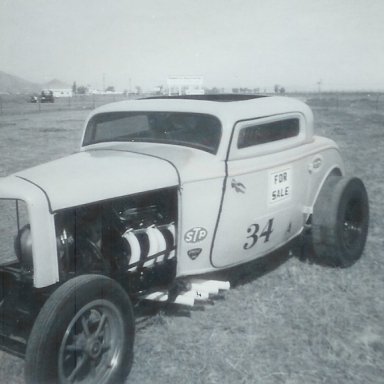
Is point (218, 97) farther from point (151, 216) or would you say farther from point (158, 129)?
point (151, 216)

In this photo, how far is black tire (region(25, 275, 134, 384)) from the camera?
251 centimetres

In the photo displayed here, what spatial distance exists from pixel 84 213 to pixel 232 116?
4.86 feet

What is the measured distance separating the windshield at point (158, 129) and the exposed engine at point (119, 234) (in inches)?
23.6

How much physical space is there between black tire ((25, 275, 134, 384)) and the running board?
0.69m

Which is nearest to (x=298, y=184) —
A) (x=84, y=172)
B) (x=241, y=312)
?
(x=241, y=312)

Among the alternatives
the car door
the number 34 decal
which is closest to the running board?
the car door

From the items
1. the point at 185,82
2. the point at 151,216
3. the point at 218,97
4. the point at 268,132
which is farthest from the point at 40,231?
the point at 185,82

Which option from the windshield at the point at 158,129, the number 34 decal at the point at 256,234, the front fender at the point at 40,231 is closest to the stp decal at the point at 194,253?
the number 34 decal at the point at 256,234

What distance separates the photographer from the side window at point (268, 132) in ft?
13.4

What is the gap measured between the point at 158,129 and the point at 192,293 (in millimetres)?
1437

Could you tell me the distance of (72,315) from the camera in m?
2.64

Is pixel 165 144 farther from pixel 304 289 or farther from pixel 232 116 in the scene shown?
pixel 304 289

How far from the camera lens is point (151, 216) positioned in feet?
12.1

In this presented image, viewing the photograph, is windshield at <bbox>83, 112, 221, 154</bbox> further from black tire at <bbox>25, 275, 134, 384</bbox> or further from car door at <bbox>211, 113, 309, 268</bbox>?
black tire at <bbox>25, 275, 134, 384</bbox>
